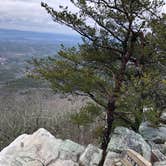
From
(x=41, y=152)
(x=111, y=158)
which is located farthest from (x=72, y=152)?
(x=111, y=158)

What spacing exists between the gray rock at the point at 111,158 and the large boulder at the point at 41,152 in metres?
0.85

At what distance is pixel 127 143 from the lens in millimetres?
12453

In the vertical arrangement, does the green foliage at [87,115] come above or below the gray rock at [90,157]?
above

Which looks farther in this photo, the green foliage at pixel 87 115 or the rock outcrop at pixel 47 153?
the green foliage at pixel 87 115

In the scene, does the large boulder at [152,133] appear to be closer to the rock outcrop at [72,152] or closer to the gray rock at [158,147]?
the gray rock at [158,147]

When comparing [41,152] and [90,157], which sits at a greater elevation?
[90,157]

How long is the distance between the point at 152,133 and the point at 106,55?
3038 millimetres

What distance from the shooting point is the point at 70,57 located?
525 inches

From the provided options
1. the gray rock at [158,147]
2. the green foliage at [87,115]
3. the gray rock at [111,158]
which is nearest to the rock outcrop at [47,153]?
the gray rock at [111,158]

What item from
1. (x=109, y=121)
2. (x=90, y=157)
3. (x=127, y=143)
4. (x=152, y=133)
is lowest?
(x=90, y=157)

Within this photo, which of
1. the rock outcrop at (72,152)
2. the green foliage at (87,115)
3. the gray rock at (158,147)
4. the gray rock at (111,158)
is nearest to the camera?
the gray rock at (111,158)

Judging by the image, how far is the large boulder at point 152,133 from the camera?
1402 centimetres

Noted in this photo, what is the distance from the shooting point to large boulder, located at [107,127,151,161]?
12242 millimetres

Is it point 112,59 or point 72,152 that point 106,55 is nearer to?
point 112,59
